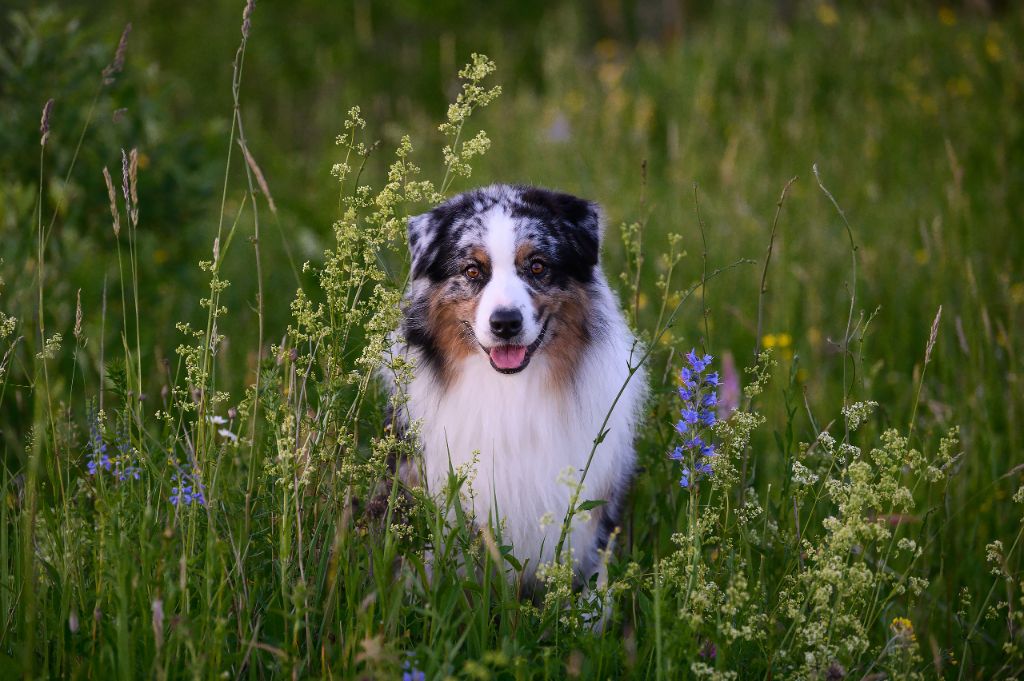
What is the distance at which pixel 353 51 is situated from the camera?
12.7m

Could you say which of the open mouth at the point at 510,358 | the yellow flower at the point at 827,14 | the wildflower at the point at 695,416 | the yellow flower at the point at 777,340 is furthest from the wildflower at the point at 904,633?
the yellow flower at the point at 827,14

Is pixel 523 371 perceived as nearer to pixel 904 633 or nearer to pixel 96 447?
pixel 96 447

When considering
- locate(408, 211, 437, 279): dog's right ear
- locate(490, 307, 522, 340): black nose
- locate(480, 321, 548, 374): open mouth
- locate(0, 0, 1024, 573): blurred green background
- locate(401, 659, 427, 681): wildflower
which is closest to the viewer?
locate(401, 659, 427, 681): wildflower

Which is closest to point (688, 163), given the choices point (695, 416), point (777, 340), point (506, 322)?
point (777, 340)

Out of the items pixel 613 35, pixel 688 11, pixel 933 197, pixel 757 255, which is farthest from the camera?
pixel 613 35

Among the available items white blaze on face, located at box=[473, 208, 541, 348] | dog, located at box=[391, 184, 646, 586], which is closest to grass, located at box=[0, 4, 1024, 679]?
dog, located at box=[391, 184, 646, 586]

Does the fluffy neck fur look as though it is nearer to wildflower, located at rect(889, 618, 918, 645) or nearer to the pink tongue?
the pink tongue

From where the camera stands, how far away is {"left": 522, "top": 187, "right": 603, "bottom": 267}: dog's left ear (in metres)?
3.28

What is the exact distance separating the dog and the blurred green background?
1.27ft

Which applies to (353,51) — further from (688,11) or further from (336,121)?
(688,11)

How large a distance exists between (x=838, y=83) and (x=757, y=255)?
12.1 ft

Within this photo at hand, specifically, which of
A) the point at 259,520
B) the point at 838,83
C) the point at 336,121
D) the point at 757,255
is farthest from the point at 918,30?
the point at 259,520

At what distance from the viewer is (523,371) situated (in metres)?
3.22

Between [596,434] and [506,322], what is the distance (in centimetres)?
58
